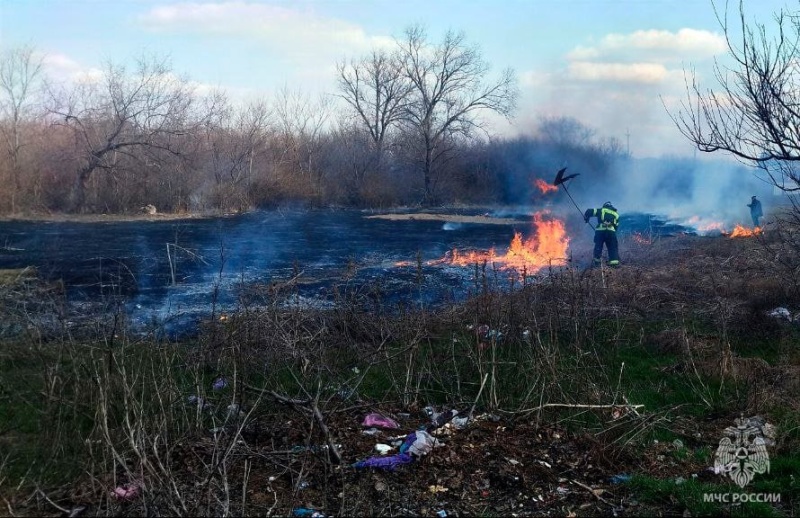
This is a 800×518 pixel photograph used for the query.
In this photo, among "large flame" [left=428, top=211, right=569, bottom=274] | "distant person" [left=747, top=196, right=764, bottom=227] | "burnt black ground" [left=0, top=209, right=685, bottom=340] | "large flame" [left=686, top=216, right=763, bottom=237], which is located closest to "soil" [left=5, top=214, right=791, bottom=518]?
"burnt black ground" [left=0, top=209, right=685, bottom=340]

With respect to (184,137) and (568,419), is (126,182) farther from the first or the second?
(568,419)

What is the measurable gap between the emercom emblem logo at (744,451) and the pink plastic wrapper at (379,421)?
8.25ft

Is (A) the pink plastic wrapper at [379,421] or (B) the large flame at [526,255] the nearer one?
(A) the pink plastic wrapper at [379,421]

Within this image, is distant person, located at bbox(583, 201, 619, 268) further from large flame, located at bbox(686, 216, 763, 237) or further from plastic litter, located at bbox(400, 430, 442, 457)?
plastic litter, located at bbox(400, 430, 442, 457)

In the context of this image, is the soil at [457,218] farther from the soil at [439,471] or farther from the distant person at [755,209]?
the soil at [439,471]

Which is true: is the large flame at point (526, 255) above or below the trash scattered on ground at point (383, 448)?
above

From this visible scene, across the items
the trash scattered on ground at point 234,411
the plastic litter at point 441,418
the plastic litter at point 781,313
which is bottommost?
the plastic litter at point 441,418

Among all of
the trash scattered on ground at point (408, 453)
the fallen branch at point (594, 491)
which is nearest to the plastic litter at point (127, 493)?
the trash scattered on ground at point (408, 453)

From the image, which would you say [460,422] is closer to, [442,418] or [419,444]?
[442,418]

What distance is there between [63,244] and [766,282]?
736 inches

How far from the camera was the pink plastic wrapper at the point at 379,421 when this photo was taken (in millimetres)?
5020

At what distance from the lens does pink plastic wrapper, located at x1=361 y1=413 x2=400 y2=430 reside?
5.02 meters

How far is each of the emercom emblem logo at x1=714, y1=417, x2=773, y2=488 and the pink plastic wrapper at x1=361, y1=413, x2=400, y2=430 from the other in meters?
2.51

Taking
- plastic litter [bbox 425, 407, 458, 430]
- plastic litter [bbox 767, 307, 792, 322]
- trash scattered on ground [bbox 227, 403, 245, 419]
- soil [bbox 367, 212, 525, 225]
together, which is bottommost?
plastic litter [bbox 425, 407, 458, 430]
